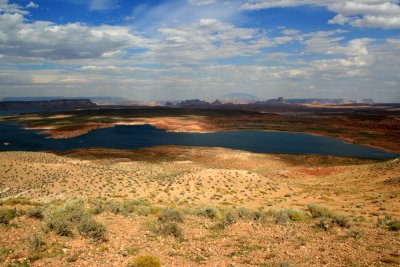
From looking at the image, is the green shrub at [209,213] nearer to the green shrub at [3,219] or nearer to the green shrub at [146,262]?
the green shrub at [146,262]

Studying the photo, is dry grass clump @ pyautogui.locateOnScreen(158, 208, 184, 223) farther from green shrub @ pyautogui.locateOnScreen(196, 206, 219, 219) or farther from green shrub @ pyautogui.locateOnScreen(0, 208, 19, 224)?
green shrub @ pyautogui.locateOnScreen(0, 208, 19, 224)

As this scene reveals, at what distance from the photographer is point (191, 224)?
14.5 metres

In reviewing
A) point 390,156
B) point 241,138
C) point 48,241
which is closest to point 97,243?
point 48,241

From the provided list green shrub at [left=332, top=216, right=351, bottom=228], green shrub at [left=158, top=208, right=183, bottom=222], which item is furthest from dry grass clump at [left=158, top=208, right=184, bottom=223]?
green shrub at [left=332, top=216, right=351, bottom=228]

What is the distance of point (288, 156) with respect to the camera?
56094 millimetres

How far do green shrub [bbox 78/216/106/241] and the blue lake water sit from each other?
52.3 m

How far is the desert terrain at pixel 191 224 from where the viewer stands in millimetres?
10336

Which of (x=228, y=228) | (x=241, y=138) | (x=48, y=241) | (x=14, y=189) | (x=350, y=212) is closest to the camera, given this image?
(x=48, y=241)

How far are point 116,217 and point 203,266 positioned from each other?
641 cm

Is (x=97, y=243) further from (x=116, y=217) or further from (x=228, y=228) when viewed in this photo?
(x=228, y=228)

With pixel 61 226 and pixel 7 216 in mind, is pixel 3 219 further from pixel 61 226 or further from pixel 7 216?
pixel 61 226

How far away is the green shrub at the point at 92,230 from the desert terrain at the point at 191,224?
38mm

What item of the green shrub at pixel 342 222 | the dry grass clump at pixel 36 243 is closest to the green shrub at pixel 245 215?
the green shrub at pixel 342 222

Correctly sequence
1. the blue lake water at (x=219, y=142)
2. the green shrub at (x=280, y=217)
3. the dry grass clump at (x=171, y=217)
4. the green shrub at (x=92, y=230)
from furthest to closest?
the blue lake water at (x=219, y=142)
the green shrub at (x=280, y=217)
the dry grass clump at (x=171, y=217)
the green shrub at (x=92, y=230)
